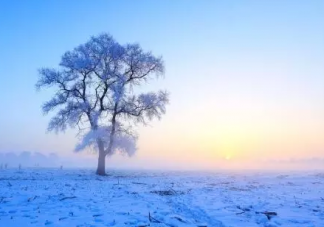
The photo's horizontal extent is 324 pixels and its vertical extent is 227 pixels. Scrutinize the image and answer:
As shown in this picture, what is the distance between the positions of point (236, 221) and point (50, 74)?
29343mm

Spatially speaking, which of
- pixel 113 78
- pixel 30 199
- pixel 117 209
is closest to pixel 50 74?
pixel 113 78

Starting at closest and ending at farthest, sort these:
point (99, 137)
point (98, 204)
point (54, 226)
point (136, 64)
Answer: point (54, 226) → point (98, 204) → point (99, 137) → point (136, 64)

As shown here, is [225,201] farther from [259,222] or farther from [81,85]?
[81,85]

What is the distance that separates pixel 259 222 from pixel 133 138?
83.1 feet

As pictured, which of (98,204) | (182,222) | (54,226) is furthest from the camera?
(98,204)

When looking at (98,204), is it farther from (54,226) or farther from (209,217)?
(209,217)

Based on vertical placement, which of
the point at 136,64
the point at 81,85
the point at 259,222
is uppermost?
the point at 136,64

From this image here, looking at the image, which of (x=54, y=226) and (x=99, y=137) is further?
(x=99, y=137)

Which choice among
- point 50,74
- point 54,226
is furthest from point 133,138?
point 54,226

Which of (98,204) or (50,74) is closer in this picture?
(98,204)

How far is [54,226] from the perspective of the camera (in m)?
9.77

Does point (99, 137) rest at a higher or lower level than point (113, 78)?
lower

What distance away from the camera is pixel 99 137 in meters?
33.7

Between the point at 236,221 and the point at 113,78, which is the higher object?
the point at 113,78
